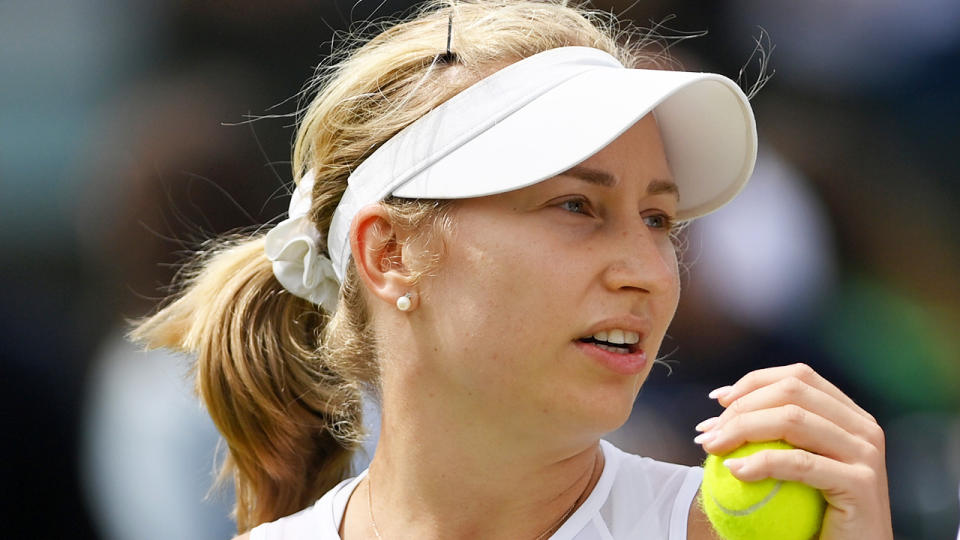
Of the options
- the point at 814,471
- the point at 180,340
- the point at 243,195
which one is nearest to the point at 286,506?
the point at 180,340

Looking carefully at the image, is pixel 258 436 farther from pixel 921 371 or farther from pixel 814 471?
pixel 921 371

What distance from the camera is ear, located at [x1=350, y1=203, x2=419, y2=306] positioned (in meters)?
1.60

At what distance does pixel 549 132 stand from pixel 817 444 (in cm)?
54

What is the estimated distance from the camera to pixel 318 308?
2.04 m

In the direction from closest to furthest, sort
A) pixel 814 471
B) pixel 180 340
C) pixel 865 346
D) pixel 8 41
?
pixel 814 471
pixel 180 340
pixel 865 346
pixel 8 41

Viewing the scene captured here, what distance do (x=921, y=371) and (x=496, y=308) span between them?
2227 mm

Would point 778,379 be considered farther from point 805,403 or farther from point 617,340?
point 617,340

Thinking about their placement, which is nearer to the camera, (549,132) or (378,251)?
(549,132)

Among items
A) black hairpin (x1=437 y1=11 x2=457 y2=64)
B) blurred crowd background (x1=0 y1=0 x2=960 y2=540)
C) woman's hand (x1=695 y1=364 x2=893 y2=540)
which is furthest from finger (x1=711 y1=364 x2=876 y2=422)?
blurred crowd background (x1=0 y1=0 x2=960 y2=540)

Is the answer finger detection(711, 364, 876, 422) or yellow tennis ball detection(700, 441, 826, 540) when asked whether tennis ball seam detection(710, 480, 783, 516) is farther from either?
finger detection(711, 364, 876, 422)

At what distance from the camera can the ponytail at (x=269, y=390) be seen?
79.7 inches

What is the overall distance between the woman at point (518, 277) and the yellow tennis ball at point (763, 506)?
0.02m

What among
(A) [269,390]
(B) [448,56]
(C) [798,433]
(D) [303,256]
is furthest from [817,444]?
(A) [269,390]

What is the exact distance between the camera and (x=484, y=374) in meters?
1.46
